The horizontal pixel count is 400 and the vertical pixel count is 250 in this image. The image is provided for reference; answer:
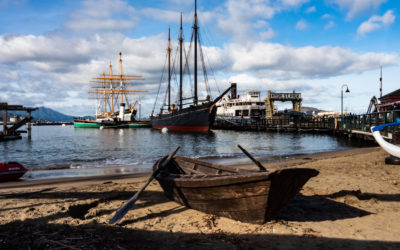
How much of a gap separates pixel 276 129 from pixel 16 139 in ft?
134

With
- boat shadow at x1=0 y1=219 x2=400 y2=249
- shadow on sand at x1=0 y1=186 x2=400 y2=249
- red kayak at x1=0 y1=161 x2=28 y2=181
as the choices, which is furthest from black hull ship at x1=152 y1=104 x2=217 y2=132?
boat shadow at x1=0 y1=219 x2=400 y2=249

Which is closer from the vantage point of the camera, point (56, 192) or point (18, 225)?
point (18, 225)

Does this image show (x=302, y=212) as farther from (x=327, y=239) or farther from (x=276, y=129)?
(x=276, y=129)

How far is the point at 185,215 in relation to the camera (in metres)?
5.89

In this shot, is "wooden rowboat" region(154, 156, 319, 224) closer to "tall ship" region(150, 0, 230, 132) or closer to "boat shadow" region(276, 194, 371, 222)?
"boat shadow" region(276, 194, 371, 222)

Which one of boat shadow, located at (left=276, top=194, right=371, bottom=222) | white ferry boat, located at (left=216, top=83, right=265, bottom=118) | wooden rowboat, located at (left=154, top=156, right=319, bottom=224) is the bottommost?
boat shadow, located at (left=276, top=194, right=371, bottom=222)

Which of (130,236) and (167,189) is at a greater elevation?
(167,189)

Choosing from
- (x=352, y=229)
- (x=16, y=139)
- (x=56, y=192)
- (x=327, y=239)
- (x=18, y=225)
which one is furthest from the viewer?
(x=16, y=139)

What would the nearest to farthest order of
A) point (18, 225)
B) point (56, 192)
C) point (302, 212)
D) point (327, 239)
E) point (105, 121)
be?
point (327, 239) → point (18, 225) → point (302, 212) → point (56, 192) → point (105, 121)

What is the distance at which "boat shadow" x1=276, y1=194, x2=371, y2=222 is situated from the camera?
18.1 ft

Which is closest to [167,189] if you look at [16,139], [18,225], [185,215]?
[185,215]

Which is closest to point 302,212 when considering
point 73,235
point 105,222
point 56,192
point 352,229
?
point 352,229

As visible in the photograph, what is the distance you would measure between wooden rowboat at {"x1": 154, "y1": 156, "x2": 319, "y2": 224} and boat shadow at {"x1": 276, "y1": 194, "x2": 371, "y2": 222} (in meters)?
0.80

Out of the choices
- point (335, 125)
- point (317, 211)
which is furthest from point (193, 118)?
point (317, 211)
